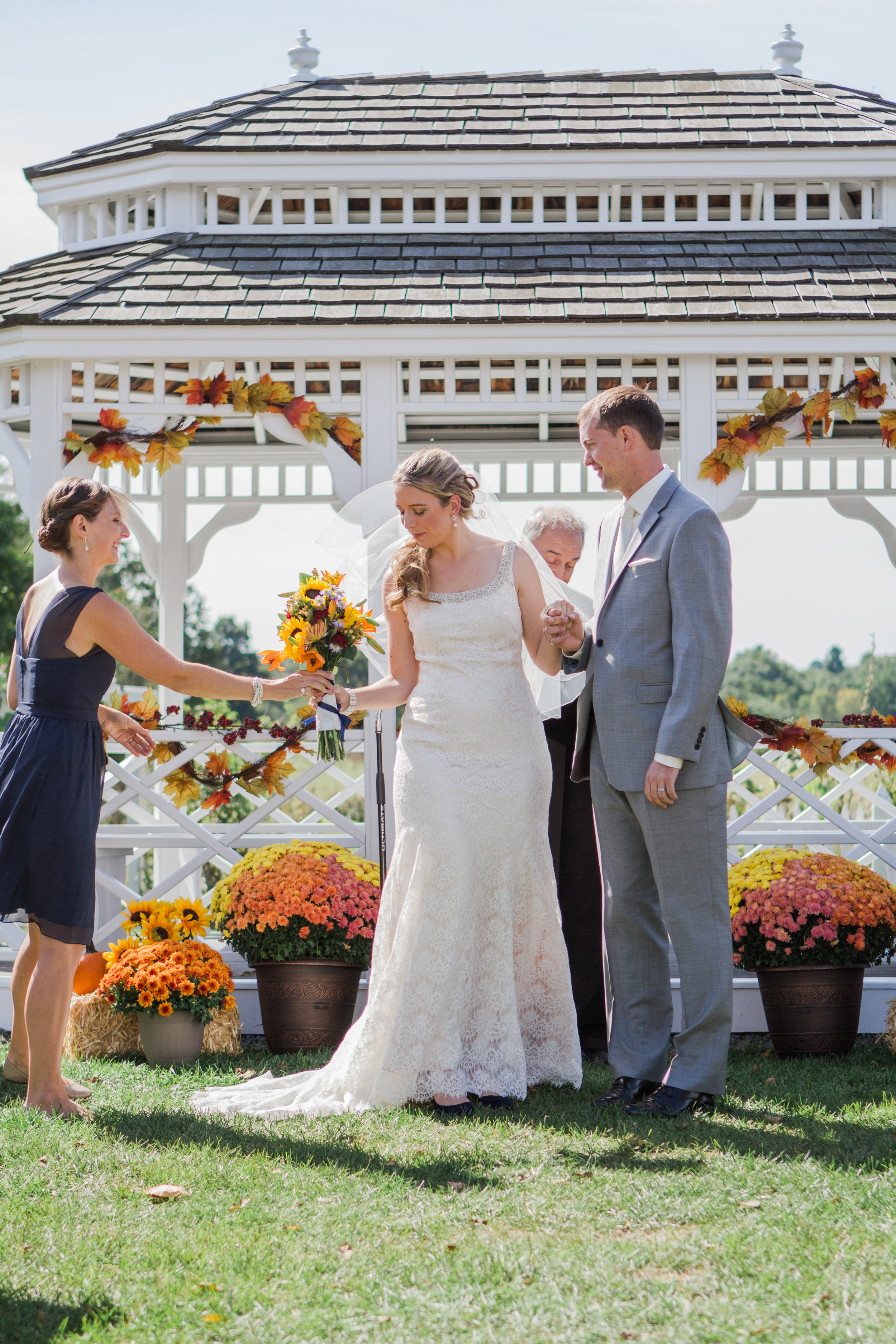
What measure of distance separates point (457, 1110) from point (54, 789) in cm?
184

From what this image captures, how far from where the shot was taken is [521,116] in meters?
7.94

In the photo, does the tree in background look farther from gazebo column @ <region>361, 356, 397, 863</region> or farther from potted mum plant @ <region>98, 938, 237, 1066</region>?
potted mum plant @ <region>98, 938, 237, 1066</region>

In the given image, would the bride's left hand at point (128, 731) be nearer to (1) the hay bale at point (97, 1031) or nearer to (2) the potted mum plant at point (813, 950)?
(1) the hay bale at point (97, 1031)

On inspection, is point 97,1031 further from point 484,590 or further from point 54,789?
point 484,590

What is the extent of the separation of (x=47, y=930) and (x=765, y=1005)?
3.15 metres

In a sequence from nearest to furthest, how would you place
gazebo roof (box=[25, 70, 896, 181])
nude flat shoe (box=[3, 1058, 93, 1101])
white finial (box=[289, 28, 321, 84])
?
nude flat shoe (box=[3, 1058, 93, 1101])
gazebo roof (box=[25, 70, 896, 181])
white finial (box=[289, 28, 321, 84])

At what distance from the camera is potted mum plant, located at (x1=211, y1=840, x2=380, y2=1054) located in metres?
5.66

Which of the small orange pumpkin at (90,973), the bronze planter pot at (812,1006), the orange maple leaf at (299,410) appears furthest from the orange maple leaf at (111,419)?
the bronze planter pot at (812,1006)

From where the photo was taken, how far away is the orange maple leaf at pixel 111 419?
21.1 feet

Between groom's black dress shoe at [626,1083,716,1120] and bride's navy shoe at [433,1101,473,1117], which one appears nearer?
groom's black dress shoe at [626,1083,716,1120]

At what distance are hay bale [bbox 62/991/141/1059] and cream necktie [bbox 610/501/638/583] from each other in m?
3.02

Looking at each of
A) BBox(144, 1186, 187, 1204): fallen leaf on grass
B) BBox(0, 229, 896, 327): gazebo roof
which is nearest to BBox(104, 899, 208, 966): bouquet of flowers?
BBox(144, 1186, 187, 1204): fallen leaf on grass

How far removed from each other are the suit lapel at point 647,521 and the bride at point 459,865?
0.43m

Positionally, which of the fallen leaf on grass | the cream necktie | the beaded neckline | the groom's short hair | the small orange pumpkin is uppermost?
the groom's short hair
